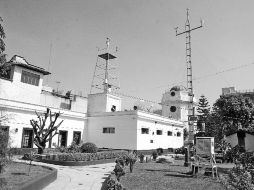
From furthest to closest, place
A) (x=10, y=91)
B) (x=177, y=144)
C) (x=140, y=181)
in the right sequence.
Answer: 1. (x=177, y=144)
2. (x=10, y=91)
3. (x=140, y=181)

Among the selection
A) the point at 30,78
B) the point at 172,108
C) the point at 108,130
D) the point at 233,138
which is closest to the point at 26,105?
the point at 30,78

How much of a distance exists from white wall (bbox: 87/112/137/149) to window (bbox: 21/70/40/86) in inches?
332

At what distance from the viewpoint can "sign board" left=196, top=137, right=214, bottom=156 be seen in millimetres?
13680

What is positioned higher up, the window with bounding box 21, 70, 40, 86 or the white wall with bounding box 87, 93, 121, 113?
the window with bounding box 21, 70, 40, 86

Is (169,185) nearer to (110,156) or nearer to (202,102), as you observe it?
(110,156)

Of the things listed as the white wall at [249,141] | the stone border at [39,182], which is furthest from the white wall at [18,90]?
the white wall at [249,141]

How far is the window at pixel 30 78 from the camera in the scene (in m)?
28.8

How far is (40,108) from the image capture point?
27375 millimetres

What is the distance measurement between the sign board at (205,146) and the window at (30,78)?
74.2ft

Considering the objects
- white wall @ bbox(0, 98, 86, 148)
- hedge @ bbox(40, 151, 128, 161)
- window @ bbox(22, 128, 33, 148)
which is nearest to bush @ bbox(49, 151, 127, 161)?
hedge @ bbox(40, 151, 128, 161)

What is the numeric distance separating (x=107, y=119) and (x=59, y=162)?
526 inches

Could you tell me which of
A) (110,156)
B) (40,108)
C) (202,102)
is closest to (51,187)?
(110,156)

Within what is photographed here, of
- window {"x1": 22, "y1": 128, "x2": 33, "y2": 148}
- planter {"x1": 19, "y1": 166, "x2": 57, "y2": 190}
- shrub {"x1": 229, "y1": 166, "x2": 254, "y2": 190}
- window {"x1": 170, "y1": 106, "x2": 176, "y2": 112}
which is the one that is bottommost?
planter {"x1": 19, "y1": 166, "x2": 57, "y2": 190}

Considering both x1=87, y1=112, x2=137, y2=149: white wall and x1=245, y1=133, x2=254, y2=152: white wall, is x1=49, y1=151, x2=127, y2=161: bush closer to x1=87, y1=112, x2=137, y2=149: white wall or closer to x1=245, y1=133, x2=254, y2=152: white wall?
x1=87, y1=112, x2=137, y2=149: white wall
